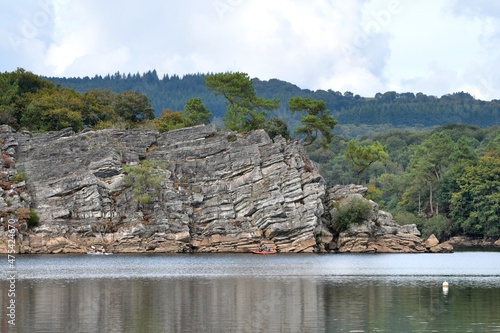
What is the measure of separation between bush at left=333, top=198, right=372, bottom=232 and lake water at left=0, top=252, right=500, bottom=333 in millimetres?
21350

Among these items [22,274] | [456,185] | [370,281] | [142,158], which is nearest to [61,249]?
[142,158]

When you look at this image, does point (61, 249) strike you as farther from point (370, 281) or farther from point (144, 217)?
point (370, 281)

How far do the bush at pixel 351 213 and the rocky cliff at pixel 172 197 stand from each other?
0.76 metres

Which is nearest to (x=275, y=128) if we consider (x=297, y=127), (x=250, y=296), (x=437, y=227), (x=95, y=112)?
(x=297, y=127)

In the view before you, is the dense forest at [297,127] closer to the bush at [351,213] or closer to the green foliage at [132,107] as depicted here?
the green foliage at [132,107]

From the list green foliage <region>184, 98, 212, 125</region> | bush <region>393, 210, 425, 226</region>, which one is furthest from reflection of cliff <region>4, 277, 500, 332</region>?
bush <region>393, 210, 425, 226</region>

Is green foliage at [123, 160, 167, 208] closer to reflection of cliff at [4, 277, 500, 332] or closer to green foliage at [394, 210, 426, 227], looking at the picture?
reflection of cliff at [4, 277, 500, 332]

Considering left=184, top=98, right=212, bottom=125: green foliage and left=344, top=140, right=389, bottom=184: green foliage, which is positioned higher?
Result: left=184, top=98, right=212, bottom=125: green foliage

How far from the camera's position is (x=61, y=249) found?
343 feet

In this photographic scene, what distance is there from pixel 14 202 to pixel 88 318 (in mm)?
63578

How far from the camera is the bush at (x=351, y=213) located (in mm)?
113438

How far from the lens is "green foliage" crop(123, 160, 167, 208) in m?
111

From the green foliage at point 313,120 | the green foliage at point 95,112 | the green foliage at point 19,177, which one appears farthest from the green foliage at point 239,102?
the green foliage at point 19,177

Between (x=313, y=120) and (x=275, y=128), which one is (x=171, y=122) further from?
(x=313, y=120)
